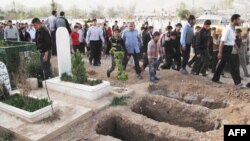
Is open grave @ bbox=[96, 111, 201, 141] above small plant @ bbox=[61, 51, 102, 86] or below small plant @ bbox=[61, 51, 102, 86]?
below

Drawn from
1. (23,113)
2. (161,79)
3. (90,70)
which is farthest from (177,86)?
(23,113)

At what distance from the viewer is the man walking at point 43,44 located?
8348 millimetres

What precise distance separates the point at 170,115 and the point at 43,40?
13.2 ft

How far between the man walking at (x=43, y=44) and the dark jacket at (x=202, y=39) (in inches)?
176

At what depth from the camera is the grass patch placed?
632 cm

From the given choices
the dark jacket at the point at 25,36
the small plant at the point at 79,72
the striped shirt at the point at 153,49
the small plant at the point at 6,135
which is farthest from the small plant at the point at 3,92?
the dark jacket at the point at 25,36

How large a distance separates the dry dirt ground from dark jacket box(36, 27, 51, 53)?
2.23 metres

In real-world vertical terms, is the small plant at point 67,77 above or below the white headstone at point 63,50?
below

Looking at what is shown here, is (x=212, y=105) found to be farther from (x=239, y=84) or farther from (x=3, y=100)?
(x=3, y=100)

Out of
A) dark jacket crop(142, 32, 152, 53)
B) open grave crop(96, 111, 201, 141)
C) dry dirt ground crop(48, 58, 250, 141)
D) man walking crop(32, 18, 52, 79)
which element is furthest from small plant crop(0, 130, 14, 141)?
dark jacket crop(142, 32, 152, 53)

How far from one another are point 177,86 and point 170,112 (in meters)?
1.46

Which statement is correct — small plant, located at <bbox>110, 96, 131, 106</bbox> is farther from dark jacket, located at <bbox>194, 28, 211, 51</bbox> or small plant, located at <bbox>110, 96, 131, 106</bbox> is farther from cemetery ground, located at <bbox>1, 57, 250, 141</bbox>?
dark jacket, located at <bbox>194, 28, 211, 51</bbox>

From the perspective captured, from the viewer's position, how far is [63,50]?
26.7 ft

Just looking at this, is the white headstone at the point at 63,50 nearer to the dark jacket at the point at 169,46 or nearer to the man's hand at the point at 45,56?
the man's hand at the point at 45,56
